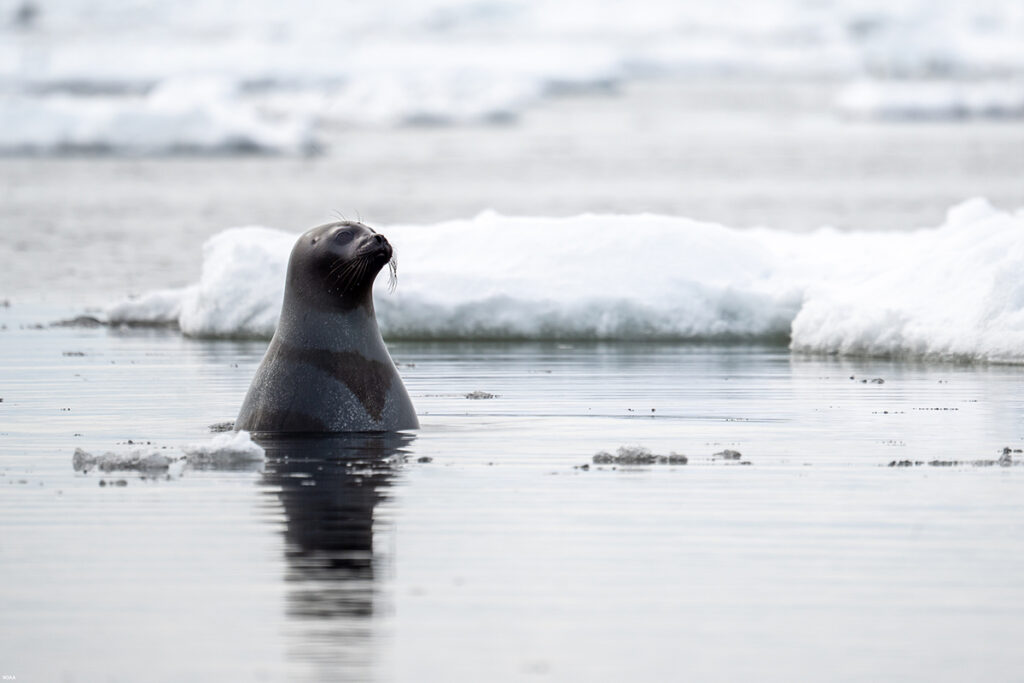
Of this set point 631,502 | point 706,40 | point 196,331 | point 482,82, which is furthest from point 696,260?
point 706,40

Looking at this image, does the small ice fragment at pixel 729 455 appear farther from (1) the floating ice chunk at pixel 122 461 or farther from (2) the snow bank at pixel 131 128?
(2) the snow bank at pixel 131 128

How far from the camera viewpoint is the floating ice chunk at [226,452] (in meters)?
11.0

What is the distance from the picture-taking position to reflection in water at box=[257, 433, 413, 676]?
7289 mm

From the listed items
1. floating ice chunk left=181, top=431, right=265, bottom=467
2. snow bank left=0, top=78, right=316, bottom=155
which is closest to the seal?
floating ice chunk left=181, top=431, right=265, bottom=467

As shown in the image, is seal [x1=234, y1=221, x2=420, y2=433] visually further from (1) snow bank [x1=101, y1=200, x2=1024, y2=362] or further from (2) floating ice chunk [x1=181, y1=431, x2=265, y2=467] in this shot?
(1) snow bank [x1=101, y1=200, x2=1024, y2=362]

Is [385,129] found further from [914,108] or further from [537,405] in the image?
[537,405]

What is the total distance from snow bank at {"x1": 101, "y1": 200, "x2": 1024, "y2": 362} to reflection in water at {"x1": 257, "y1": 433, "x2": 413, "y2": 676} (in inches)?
259

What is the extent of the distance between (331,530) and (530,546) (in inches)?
34.7

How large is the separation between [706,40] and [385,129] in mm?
84857

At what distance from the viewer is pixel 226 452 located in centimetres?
1101

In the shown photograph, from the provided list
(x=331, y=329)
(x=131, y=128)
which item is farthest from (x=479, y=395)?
(x=131, y=128)

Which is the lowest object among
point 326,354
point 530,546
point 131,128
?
point 530,546

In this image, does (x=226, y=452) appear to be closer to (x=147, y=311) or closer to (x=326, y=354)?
(x=326, y=354)

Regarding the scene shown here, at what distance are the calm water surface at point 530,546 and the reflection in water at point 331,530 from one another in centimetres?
2
